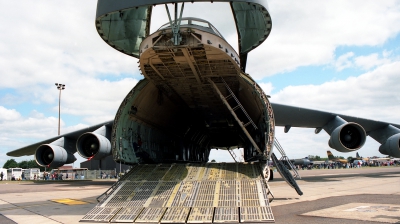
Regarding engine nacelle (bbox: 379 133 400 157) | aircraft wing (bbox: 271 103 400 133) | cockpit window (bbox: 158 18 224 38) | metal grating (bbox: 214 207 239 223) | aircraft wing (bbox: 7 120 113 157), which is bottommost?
metal grating (bbox: 214 207 239 223)

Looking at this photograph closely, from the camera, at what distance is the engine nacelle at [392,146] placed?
16.2 meters

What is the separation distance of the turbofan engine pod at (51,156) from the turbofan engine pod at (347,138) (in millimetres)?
12524

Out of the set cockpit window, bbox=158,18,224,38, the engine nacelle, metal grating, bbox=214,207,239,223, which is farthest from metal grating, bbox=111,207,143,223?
the engine nacelle

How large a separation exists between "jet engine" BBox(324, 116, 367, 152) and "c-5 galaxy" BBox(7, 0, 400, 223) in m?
0.04

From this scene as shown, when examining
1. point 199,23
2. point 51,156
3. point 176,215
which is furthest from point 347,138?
point 51,156

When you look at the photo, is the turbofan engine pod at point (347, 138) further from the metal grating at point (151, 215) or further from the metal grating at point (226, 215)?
the metal grating at point (151, 215)

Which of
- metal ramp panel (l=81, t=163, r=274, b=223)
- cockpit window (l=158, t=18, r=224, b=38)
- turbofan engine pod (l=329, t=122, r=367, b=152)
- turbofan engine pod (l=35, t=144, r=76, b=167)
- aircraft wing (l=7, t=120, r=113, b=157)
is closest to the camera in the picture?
metal ramp panel (l=81, t=163, r=274, b=223)

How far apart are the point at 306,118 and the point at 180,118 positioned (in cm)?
714

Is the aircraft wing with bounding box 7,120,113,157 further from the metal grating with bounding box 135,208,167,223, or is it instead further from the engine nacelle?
the engine nacelle

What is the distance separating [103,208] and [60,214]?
1570 millimetres

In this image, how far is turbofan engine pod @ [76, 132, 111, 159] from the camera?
12.8 metres

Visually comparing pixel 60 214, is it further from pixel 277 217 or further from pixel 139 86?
pixel 277 217

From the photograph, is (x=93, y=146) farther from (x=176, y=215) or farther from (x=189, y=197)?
(x=176, y=215)

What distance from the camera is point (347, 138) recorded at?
1429cm
